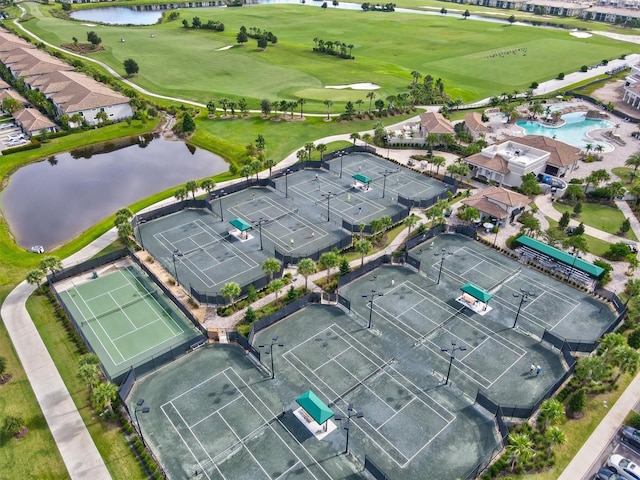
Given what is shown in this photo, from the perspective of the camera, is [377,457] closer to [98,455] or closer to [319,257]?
[98,455]

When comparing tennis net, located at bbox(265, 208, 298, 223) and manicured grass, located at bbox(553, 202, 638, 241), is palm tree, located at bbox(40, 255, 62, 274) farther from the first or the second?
manicured grass, located at bbox(553, 202, 638, 241)

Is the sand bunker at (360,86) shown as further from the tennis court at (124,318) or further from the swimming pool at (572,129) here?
the tennis court at (124,318)

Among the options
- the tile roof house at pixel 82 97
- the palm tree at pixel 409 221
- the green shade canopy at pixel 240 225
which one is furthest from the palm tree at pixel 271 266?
the tile roof house at pixel 82 97

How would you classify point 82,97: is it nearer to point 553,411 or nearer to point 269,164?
point 269,164

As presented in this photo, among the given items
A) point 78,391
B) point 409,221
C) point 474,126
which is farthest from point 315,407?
point 474,126

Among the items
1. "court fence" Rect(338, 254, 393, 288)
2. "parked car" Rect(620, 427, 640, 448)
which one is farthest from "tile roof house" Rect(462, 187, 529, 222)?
"parked car" Rect(620, 427, 640, 448)

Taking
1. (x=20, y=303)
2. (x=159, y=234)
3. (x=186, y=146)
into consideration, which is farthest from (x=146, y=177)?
(x=20, y=303)
